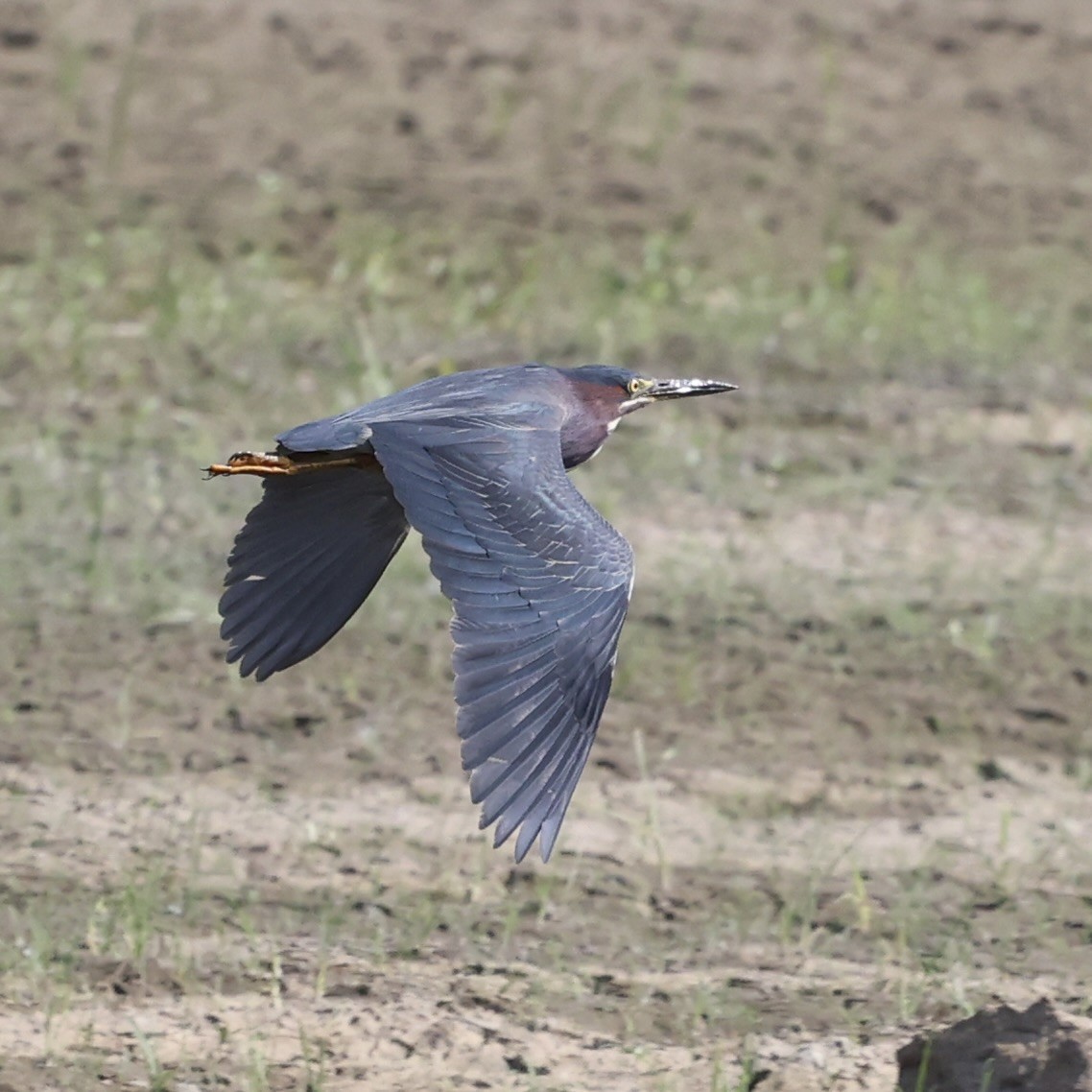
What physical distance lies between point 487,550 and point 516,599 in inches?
4.8

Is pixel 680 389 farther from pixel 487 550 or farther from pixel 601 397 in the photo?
pixel 487 550

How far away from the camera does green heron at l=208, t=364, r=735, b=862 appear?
3.88 metres

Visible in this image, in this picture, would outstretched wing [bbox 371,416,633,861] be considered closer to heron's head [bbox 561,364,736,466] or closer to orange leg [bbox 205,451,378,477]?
orange leg [bbox 205,451,378,477]

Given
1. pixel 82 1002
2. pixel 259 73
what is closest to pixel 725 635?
pixel 82 1002

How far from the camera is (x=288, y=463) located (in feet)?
15.0

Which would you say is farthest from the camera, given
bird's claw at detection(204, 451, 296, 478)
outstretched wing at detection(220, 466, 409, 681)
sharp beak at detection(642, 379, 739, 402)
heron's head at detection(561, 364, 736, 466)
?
sharp beak at detection(642, 379, 739, 402)

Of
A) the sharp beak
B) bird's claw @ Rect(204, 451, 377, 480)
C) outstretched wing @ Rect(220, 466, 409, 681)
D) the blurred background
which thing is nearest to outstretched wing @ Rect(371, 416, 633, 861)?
bird's claw @ Rect(204, 451, 377, 480)

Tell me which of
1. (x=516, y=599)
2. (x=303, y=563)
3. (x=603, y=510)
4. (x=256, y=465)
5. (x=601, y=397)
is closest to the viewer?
(x=516, y=599)

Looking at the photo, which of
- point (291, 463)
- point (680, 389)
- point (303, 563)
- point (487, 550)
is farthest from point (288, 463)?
point (680, 389)

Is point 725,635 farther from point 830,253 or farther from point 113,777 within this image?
point 830,253

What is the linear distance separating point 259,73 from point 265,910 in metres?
5.42

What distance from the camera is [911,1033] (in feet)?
14.5

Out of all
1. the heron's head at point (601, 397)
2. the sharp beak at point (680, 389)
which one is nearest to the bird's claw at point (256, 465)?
the heron's head at point (601, 397)

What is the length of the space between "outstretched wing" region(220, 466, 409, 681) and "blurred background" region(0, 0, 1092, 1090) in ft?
1.50
